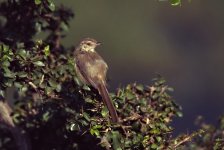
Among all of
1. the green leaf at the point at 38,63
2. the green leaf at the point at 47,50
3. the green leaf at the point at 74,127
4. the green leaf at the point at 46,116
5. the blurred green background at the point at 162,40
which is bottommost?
the green leaf at the point at 74,127

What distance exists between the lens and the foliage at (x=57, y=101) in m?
12.8

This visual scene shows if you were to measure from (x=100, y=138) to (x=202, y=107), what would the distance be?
31982 millimetres

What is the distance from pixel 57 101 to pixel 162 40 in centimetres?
4310

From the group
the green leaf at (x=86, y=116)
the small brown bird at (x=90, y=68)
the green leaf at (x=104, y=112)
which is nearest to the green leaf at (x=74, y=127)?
the green leaf at (x=86, y=116)

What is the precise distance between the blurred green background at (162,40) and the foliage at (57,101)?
3158cm

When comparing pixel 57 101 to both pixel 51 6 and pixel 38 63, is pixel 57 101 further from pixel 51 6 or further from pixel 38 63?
pixel 51 6

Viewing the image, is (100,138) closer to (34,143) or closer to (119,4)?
(34,143)

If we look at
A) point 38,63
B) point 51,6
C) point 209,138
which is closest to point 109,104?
point 38,63

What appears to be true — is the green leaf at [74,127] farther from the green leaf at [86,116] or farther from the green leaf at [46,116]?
the green leaf at [46,116]

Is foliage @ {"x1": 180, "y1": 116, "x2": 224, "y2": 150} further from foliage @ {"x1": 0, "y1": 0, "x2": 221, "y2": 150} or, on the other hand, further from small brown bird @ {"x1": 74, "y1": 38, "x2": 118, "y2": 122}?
small brown bird @ {"x1": 74, "y1": 38, "x2": 118, "y2": 122}

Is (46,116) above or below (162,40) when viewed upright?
below

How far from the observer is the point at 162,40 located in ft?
185

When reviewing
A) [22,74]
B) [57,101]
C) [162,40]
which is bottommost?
[57,101]

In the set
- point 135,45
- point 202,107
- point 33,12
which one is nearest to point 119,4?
point 135,45
